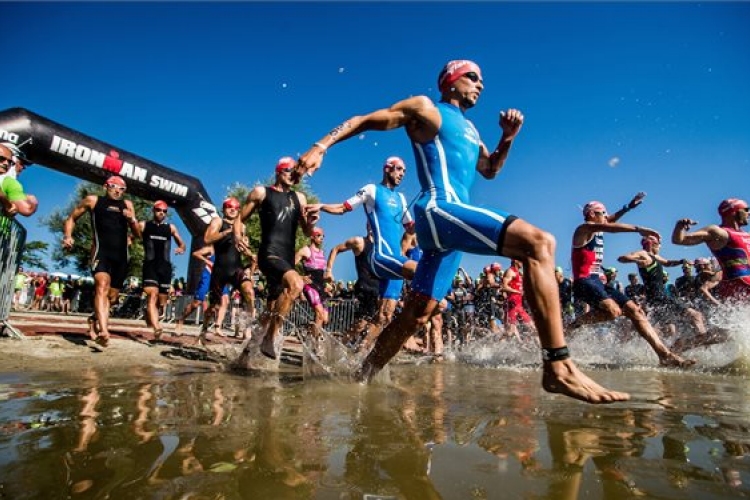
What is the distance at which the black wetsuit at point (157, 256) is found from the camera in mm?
7406

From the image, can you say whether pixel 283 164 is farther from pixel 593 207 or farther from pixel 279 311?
pixel 593 207

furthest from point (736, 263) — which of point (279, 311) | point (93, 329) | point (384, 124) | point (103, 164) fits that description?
point (103, 164)

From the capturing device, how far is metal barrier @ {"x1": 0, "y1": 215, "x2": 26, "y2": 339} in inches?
201

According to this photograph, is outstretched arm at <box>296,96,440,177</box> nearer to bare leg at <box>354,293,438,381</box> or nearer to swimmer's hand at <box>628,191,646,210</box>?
bare leg at <box>354,293,438,381</box>

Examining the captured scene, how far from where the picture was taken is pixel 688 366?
17.3 ft

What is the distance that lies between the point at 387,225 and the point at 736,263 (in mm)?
4452

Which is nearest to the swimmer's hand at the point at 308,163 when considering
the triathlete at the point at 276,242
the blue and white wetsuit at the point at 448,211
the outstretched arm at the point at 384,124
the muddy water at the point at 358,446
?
the outstretched arm at the point at 384,124

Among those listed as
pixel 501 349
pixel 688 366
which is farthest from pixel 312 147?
pixel 501 349

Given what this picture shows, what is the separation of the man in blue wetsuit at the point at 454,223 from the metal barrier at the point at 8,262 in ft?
14.8

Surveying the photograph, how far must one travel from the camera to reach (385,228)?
17.4ft

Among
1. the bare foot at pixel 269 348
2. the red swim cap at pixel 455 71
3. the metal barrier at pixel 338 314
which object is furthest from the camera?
the metal barrier at pixel 338 314

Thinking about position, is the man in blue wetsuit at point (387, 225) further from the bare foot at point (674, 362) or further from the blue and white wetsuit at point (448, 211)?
the bare foot at point (674, 362)

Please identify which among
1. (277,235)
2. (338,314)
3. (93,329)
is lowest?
(93,329)

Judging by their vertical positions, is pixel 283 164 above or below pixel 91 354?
above
